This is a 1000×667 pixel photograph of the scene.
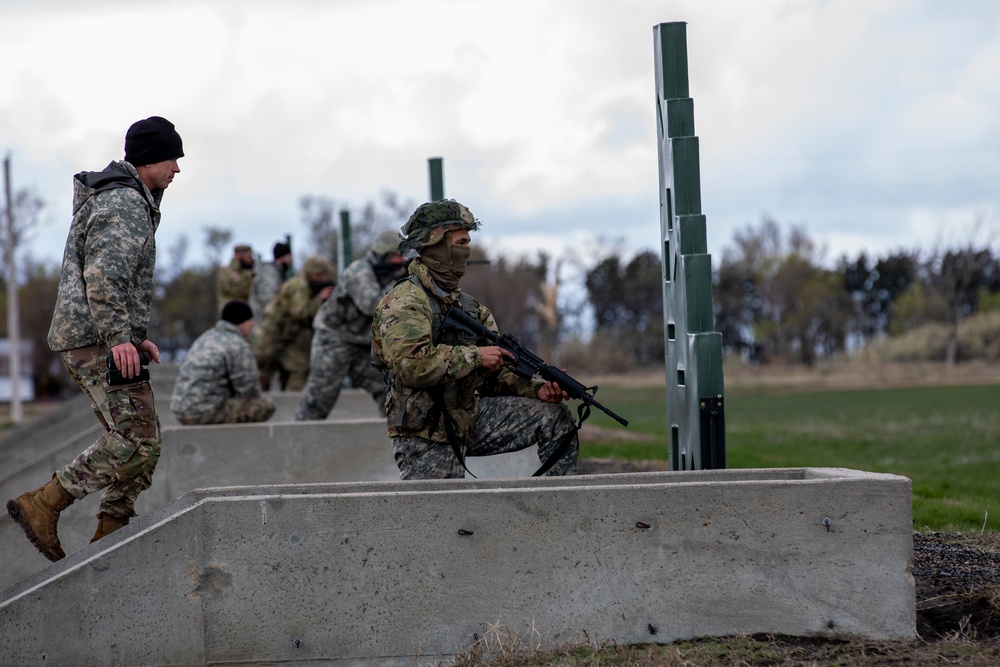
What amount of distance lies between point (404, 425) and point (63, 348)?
1619mm

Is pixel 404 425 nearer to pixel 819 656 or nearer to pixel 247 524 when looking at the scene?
pixel 247 524

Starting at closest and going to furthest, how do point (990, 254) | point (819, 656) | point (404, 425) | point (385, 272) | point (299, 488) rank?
point (819, 656)
point (299, 488)
point (404, 425)
point (385, 272)
point (990, 254)

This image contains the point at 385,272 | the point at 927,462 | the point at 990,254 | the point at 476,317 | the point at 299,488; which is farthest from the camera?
the point at 990,254

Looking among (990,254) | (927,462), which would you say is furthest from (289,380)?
(990,254)

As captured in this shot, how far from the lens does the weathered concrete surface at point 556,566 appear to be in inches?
178

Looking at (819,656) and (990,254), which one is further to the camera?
(990,254)


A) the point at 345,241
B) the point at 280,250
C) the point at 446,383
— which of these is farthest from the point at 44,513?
the point at 280,250

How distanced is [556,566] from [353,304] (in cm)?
614

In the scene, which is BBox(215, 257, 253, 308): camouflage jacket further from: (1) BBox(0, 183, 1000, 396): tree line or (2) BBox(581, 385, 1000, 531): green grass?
(1) BBox(0, 183, 1000, 396): tree line

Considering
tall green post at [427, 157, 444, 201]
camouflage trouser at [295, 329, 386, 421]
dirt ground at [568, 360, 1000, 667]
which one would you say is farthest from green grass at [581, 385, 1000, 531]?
tall green post at [427, 157, 444, 201]

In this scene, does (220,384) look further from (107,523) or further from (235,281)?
(235,281)

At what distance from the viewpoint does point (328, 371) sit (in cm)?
1035

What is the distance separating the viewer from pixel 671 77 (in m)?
6.24

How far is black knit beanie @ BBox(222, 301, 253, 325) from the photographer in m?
9.44
